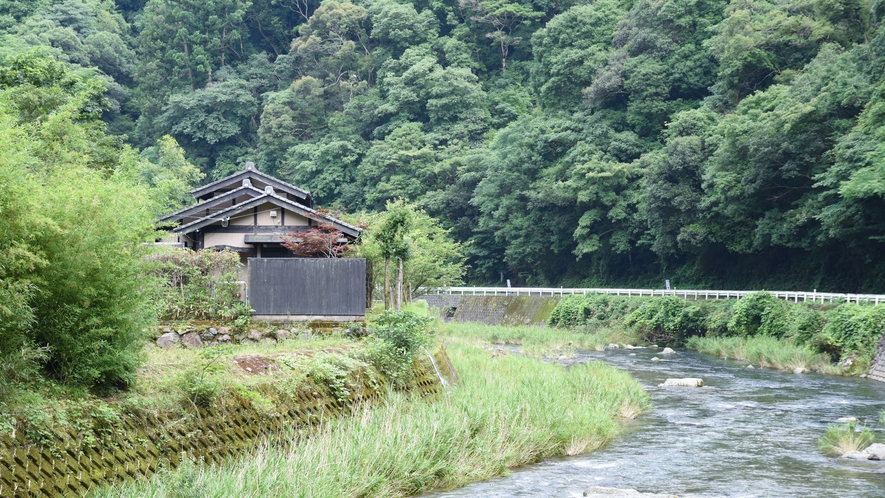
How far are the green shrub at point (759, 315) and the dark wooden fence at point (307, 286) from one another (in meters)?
18.8

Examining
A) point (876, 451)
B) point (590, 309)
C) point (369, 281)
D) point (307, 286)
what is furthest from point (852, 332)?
point (307, 286)

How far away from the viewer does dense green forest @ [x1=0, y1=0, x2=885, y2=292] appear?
33.6 m

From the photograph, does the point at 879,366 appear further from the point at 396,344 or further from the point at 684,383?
the point at 396,344

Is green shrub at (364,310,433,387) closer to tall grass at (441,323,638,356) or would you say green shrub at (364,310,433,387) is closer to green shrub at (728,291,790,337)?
tall grass at (441,323,638,356)

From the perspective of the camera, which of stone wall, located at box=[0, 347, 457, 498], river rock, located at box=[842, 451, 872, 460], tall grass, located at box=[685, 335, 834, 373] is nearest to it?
stone wall, located at box=[0, 347, 457, 498]

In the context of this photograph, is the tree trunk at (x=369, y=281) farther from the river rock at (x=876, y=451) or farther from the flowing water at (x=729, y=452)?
the river rock at (x=876, y=451)

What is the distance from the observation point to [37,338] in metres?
8.99

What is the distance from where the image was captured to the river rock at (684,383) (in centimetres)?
2206

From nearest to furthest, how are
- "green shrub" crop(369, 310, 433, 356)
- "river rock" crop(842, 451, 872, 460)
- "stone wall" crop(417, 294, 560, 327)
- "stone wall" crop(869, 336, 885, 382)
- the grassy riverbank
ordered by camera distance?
the grassy riverbank
"river rock" crop(842, 451, 872, 460)
"green shrub" crop(369, 310, 433, 356)
"stone wall" crop(869, 336, 885, 382)
"stone wall" crop(417, 294, 560, 327)

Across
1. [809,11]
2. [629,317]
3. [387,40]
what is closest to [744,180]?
[629,317]

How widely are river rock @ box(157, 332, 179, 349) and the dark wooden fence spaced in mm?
1850

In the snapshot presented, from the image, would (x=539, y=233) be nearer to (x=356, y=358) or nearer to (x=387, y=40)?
(x=387, y=40)

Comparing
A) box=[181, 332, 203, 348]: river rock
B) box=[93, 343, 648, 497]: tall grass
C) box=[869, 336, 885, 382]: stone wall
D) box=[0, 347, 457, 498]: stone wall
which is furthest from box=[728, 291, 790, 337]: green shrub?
box=[0, 347, 457, 498]: stone wall

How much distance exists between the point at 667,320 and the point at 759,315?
483cm
